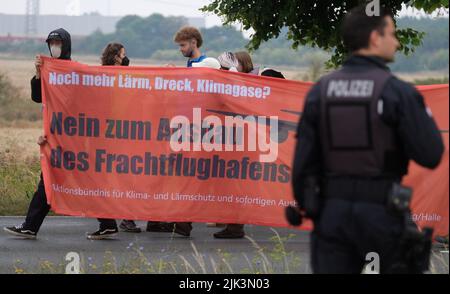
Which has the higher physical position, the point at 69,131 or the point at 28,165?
the point at 69,131

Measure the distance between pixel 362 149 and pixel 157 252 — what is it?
5.32m

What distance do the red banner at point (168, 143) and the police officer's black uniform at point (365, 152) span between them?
5.27 meters

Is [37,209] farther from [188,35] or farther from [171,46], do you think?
[171,46]

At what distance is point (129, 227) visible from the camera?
39.9 feet

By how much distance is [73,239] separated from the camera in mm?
11656

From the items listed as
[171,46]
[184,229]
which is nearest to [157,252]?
[184,229]

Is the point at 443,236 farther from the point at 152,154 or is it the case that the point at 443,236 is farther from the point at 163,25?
the point at 163,25

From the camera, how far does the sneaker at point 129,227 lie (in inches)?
478

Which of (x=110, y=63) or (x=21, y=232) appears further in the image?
(x=110, y=63)

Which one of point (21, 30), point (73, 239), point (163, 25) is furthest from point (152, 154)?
point (21, 30)

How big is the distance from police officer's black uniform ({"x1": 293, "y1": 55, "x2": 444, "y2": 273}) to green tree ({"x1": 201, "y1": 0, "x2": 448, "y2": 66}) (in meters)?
10.4

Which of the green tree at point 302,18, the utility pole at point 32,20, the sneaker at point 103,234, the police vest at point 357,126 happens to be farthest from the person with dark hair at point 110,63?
the utility pole at point 32,20

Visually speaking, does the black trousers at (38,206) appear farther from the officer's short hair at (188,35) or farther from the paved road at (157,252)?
the officer's short hair at (188,35)
